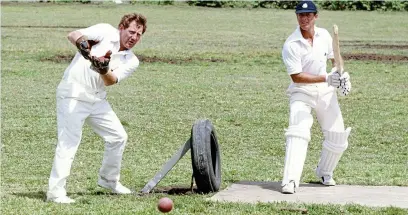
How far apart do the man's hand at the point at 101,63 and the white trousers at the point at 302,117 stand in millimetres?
2138

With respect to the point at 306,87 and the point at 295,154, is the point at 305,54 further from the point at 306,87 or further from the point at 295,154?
the point at 295,154

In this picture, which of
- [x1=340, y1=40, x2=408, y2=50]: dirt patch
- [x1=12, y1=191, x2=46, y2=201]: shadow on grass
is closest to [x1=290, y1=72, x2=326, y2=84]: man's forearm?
[x1=12, y1=191, x2=46, y2=201]: shadow on grass

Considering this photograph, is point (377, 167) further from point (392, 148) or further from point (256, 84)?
point (256, 84)

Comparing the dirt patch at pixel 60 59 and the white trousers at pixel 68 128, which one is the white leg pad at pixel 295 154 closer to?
the white trousers at pixel 68 128

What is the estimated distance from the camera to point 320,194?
408 inches

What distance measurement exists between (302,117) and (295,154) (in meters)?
0.40

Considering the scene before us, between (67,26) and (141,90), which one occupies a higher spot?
(141,90)

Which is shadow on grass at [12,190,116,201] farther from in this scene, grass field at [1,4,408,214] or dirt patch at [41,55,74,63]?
dirt patch at [41,55,74,63]

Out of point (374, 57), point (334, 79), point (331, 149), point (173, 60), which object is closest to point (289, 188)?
point (331, 149)

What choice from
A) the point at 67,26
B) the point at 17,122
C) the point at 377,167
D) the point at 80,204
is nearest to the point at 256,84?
the point at 17,122

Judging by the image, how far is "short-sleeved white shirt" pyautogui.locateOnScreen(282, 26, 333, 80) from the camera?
413 inches

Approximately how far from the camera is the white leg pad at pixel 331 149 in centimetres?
1086

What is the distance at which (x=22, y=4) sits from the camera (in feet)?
184

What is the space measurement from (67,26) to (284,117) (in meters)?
25.5
